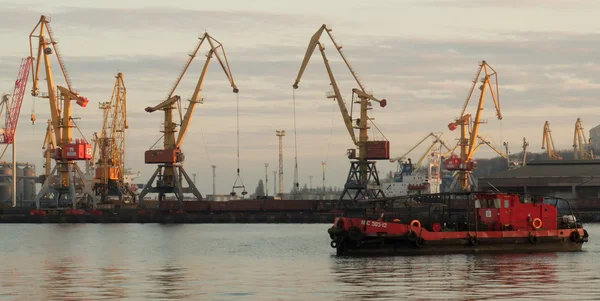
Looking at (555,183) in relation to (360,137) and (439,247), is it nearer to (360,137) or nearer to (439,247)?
(360,137)

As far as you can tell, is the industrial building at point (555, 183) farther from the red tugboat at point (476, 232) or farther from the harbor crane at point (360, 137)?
the red tugboat at point (476, 232)

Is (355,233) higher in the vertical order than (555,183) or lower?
lower

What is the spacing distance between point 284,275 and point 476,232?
1613cm

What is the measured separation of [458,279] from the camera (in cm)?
4669

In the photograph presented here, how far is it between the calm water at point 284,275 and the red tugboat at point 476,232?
187 centimetres

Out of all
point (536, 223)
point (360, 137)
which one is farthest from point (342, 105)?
point (536, 223)

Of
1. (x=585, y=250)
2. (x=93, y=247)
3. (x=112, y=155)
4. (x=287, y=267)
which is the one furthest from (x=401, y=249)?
(x=112, y=155)

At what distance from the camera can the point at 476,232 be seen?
6303 cm

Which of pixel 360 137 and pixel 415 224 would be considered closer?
pixel 415 224

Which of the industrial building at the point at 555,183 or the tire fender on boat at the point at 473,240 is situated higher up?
the industrial building at the point at 555,183

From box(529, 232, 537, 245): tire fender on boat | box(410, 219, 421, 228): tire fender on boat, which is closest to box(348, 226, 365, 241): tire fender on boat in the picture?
box(410, 219, 421, 228): tire fender on boat

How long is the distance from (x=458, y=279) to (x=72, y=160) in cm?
12068

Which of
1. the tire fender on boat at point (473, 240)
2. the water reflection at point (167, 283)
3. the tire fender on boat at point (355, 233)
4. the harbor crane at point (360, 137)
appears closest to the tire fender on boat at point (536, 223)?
the tire fender on boat at point (473, 240)

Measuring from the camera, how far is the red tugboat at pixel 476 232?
203 feet
